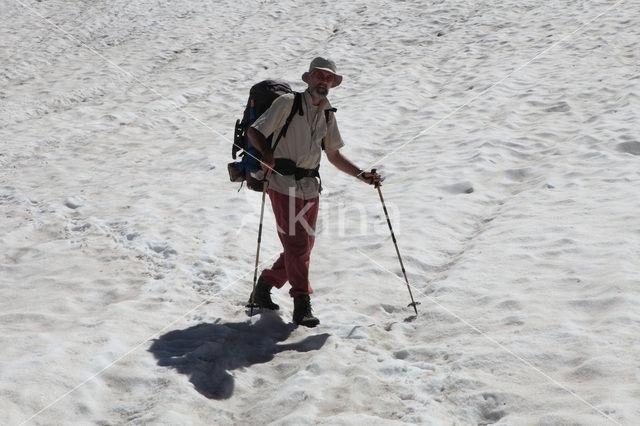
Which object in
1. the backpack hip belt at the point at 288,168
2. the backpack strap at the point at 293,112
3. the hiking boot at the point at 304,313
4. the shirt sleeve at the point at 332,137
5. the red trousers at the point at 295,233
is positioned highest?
the backpack strap at the point at 293,112

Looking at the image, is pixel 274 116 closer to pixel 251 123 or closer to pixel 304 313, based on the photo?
pixel 251 123

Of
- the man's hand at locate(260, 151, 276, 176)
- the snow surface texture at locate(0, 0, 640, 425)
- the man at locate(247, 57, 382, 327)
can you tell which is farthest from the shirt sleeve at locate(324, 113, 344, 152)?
the snow surface texture at locate(0, 0, 640, 425)

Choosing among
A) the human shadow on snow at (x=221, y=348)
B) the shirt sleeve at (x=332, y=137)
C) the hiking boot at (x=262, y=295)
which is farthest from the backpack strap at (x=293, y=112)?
the human shadow on snow at (x=221, y=348)

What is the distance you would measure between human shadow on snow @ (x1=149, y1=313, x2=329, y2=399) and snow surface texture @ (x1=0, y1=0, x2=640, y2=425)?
2 centimetres

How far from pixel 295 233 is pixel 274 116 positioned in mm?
1190

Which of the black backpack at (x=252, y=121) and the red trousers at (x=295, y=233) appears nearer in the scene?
the red trousers at (x=295, y=233)

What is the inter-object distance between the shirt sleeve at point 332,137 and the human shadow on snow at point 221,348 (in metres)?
1.97

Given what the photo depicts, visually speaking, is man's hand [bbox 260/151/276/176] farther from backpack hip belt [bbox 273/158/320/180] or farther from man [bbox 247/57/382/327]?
backpack hip belt [bbox 273/158/320/180]

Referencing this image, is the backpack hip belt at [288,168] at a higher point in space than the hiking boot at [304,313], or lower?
higher

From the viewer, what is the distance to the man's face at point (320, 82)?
19.2ft

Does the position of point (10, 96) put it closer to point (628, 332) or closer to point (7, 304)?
point (7, 304)

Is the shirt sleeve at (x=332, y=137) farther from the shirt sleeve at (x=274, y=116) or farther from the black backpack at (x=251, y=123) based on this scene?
the shirt sleeve at (x=274, y=116)

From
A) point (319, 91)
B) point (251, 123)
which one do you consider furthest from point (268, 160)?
point (319, 91)

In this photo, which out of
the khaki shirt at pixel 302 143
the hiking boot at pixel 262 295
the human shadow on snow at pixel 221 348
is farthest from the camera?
Result: the hiking boot at pixel 262 295
